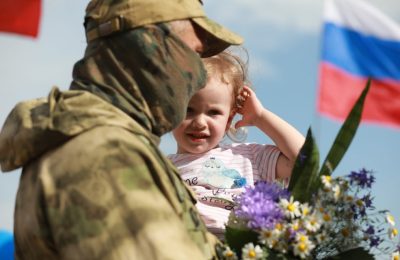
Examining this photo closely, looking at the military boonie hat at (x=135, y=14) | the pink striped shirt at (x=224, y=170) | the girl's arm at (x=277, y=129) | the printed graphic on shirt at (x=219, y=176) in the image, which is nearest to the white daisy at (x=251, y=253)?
the military boonie hat at (x=135, y=14)

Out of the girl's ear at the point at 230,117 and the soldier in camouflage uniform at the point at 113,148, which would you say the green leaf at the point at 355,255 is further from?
the girl's ear at the point at 230,117

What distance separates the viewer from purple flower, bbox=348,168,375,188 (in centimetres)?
392

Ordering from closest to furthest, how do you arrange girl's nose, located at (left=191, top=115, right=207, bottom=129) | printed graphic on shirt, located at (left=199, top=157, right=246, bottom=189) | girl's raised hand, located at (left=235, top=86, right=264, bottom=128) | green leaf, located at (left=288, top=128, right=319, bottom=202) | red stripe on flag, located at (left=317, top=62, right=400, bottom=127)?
green leaf, located at (left=288, top=128, right=319, bottom=202) < red stripe on flag, located at (left=317, top=62, right=400, bottom=127) < printed graphic on shirt, located at (left=199, top=157, right=246, bottom=189) < girl's nose, located at (left=191, top=115, right=207, bottom=129) < girl's raised hand, located at (left=235, top=86, right=264, bottom=128)

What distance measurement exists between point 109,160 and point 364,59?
9.53 ft

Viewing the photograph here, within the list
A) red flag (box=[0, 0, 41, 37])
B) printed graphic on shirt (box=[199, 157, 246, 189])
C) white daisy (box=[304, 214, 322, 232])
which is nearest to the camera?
white daisy (box=[304, 214, 322, 232])

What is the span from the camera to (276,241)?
12.0ft

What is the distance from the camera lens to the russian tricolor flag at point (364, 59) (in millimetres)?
5141

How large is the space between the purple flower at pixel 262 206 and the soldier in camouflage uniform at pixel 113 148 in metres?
0.22

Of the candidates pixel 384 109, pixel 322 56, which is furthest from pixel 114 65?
pixel 384 109

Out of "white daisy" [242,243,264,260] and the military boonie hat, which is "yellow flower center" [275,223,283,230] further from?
the military boonie hat

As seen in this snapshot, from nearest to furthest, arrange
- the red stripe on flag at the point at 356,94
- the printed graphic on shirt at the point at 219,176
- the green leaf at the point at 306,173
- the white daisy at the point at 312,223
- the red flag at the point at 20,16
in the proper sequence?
the white daisy at the point at 312,223 → the green leaf at the point at 306,173 → the red flag at the point at 20,16 → the red stripe on flag at the point at 356,94 → the printed graphic on shirt at the point at 219,176

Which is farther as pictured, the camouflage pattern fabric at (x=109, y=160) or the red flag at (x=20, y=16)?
the red flag at (x=20, y=16)

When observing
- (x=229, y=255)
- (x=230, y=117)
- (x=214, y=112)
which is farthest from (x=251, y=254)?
(x=230, y=117)

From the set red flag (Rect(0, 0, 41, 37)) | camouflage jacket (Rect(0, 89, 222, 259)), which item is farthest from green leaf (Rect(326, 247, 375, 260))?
red flag (Rect(0, 0, 41, 37))
